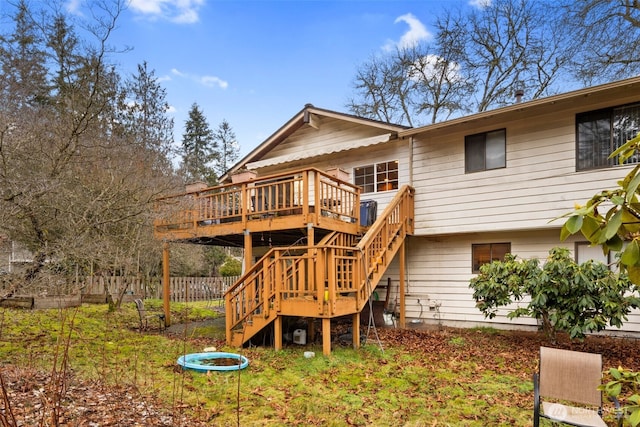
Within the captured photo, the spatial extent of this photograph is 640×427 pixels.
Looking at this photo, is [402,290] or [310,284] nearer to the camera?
[310,284]

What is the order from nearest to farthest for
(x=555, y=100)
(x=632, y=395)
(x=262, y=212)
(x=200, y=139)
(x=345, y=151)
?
(x=632, y=395) < (x=555, y=100) < (x=262, y=212) < (x=345, y=151) < (x=200, y=139)

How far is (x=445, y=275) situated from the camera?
10.2 meters

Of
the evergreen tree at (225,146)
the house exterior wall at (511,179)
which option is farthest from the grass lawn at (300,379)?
the evergreen tree at (225,146)

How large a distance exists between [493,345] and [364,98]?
1817 centimetres

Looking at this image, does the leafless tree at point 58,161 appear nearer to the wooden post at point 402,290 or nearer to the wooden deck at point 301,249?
the wooden deck at point 301,249

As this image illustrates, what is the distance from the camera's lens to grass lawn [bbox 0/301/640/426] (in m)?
4.23

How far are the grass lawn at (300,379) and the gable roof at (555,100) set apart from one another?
499 cm

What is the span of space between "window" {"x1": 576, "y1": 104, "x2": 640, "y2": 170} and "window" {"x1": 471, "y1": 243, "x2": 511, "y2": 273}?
2.49 m

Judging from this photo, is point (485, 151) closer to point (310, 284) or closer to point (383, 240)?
point (383, 240)

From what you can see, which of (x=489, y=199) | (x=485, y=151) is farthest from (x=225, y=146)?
(x=489, y=199)

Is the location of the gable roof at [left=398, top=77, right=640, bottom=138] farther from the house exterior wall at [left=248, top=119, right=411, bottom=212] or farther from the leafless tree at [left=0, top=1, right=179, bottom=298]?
the leafless tree at [left=0, top=1, right=179, bottom=298]

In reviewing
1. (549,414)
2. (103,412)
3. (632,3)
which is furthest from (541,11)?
(103,412)

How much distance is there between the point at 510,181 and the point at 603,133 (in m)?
2.00

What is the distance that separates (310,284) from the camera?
7.57m
